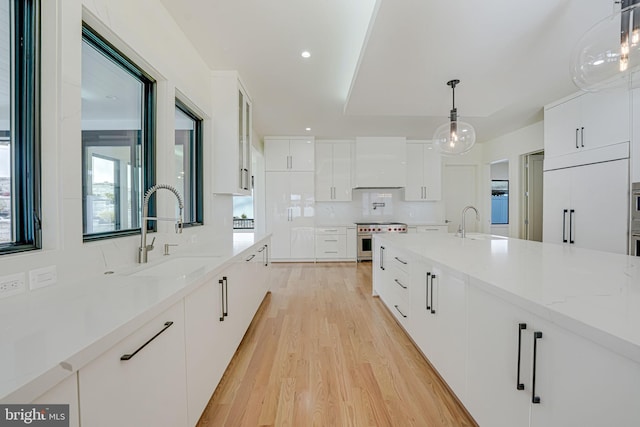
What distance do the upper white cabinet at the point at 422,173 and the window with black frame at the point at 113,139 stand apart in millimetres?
5092

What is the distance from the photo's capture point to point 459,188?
648 centimetres

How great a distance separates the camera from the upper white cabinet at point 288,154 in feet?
18.6

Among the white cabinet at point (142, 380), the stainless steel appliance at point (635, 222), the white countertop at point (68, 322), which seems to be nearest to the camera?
the white countertop at point (68, 322)

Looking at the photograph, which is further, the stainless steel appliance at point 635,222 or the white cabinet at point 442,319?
the stainless steel appliance at point 635,222

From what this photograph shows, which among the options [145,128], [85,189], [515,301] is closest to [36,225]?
[85,189]

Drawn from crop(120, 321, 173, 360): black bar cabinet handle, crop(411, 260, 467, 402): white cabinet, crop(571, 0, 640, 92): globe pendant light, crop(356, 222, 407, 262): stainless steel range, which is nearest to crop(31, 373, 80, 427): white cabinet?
crop(120, 321, 173, 360): black bar cabinet handle

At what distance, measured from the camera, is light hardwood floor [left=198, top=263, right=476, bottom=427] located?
1.49 m

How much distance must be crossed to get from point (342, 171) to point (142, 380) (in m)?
5.38

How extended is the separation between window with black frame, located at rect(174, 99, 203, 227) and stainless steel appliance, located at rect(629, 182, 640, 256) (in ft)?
15.0

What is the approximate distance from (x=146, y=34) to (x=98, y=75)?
0.46m

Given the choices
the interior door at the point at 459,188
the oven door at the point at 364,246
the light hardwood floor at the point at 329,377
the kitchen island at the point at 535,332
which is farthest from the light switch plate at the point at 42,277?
the interior door at the point at 459,188

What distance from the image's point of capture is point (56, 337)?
0.69 m

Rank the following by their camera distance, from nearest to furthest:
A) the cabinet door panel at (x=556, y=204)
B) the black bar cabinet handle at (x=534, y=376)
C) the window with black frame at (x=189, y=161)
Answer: the black bar cabinet handle at (x=534, y=376) < the window with black frame at (x=189, y=161) < the cabinet door panel at (x=556, y=204)

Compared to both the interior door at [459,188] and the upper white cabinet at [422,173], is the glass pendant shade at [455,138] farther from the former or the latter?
the interior door at [459,188]
